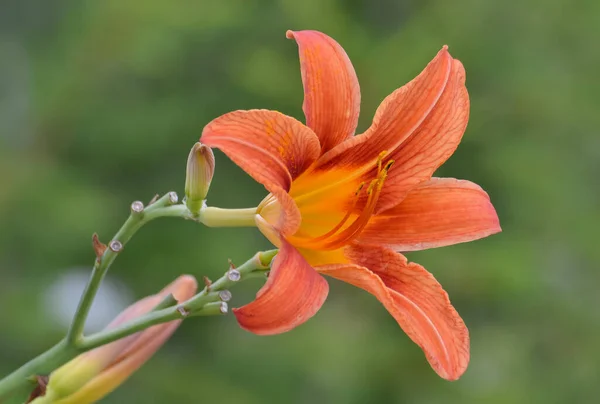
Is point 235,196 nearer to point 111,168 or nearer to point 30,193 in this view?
point 111,168

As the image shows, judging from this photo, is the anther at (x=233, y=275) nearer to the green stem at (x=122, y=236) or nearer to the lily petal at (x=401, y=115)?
the green stem at (x=122, y=236)

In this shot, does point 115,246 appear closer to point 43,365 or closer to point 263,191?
point 43,365

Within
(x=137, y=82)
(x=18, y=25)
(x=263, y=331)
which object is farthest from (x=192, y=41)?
(x=263, y=331)

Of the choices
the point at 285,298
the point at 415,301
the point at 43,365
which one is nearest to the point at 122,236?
the point at 43,365

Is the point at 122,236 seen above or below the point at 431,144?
above

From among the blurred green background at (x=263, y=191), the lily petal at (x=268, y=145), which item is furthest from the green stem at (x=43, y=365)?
the blurred green background at (x=263, y=191)

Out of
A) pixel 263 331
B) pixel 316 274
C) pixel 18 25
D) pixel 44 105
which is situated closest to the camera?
pixel 263 331
